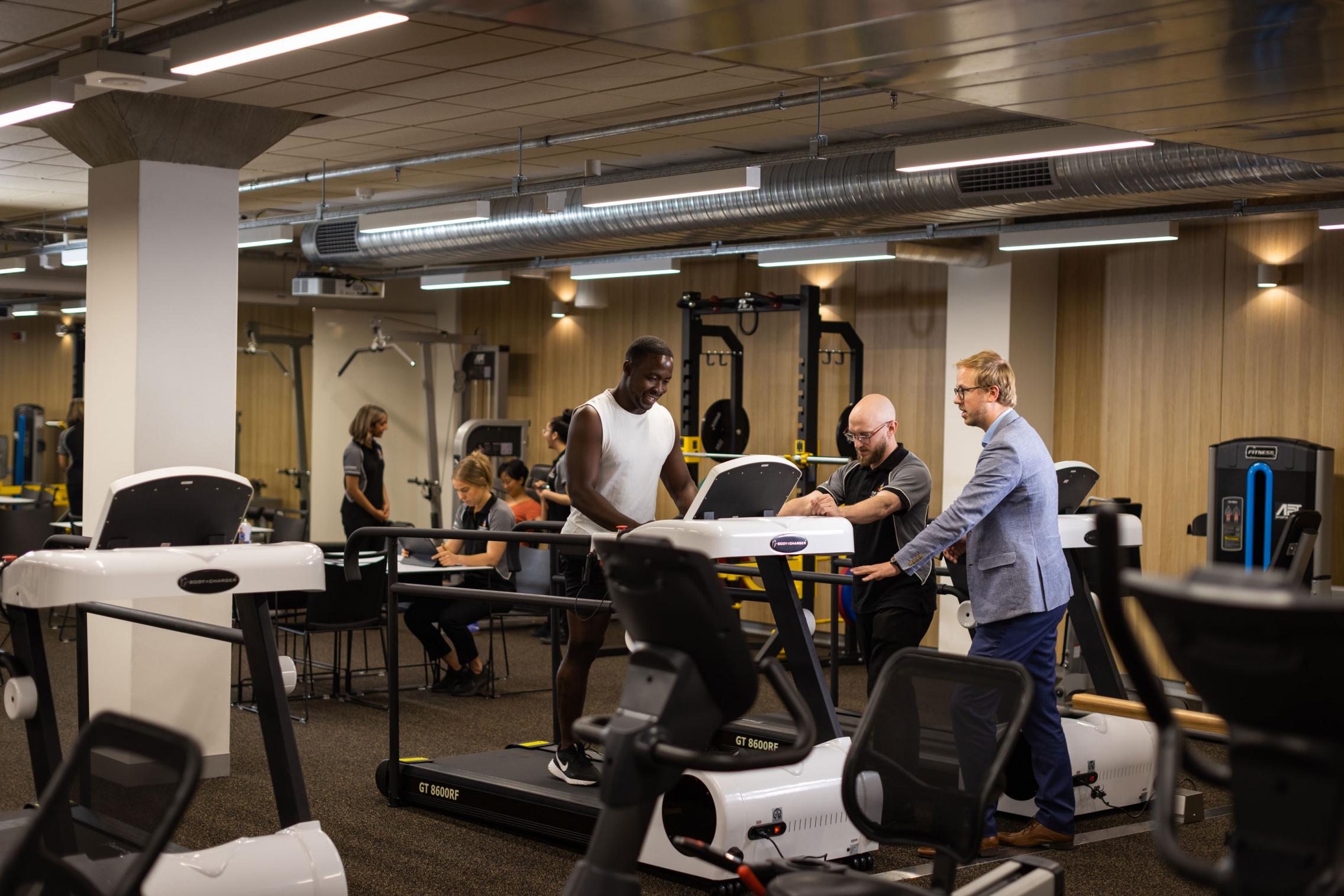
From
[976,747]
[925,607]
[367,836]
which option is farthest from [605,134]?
[976,747]

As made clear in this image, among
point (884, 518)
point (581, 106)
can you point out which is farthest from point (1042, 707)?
point (581, 106)

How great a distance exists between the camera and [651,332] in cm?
1127

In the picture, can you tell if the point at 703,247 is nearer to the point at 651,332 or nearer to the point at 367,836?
the point at 651,332

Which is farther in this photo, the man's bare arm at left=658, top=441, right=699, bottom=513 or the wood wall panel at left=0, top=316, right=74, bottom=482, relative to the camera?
the wood wall panel at left=0, top=316, right=74, bottom=482

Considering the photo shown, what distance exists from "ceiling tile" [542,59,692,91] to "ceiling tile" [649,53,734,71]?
0.14 feet

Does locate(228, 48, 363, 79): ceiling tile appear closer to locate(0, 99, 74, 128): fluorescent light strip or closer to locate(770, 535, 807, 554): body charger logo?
locate(0, 99, 74, 128): fluorescent light strip

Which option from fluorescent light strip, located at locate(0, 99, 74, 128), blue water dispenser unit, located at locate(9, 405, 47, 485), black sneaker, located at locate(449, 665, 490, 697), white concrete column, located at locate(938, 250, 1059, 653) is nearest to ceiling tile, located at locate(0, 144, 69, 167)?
fluorescent light strip, located at locate(0, 99, 74, 128)

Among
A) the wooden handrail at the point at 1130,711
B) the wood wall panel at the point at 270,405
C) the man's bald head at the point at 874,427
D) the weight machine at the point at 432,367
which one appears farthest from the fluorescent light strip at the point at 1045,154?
the wood wall panel at the point at 270,405

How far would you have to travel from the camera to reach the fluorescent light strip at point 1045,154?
18.1 feet

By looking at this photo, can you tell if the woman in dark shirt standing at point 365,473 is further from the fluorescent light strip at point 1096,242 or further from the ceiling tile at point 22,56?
the fluorescent light strip at point 1096,242

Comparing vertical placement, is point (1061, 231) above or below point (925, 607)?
above

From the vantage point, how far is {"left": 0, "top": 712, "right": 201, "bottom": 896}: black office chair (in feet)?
6.77

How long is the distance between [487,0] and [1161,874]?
3.51 meters

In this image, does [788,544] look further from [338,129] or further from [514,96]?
[338,129]
